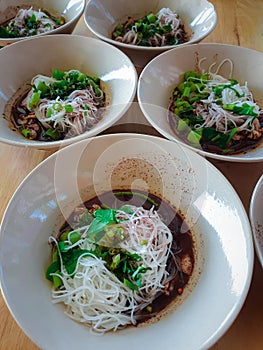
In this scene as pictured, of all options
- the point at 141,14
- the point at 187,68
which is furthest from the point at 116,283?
the point at 141,14

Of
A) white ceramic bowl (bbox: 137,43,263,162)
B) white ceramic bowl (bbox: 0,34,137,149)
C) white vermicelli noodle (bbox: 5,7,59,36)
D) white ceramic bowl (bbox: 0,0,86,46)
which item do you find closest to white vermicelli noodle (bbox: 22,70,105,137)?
white ceramic bowl (bbox: 0,34,137,149)

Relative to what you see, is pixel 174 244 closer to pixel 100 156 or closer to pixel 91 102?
pixel 100 156

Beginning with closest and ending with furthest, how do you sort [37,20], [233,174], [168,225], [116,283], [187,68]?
[116,283]
[168,225]
[233,174]
[187,68]
[37,20]

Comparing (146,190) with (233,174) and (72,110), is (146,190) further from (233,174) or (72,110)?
(72,110)

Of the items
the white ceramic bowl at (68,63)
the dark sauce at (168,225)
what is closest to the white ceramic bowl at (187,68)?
the white ceramic bowl at (68,63)

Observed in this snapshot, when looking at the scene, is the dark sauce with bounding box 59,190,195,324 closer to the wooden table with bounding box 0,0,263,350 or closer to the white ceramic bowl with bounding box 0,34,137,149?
the wooden table with bounding box 0,0,263,350

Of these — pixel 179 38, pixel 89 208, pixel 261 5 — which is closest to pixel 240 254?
pixel 89 208

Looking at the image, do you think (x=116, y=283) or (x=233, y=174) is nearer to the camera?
(x=116, y=283)
